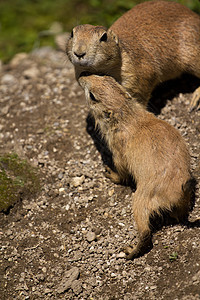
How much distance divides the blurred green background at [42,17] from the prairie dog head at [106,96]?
281cm

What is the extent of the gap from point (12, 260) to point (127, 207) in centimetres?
143

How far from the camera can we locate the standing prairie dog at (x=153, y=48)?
4.55 metres

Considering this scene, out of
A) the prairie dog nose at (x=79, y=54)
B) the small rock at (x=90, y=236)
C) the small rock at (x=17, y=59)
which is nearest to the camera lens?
the prairie dog nose at (x=79, y=54)

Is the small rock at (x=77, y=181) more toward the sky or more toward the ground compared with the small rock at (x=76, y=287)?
more toward the sky

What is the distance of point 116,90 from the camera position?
167 inches

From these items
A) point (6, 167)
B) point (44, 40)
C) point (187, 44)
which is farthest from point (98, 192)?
point (44, 40)

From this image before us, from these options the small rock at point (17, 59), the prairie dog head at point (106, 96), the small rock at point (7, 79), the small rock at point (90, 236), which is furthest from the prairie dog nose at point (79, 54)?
the small rock at point (17, 59)

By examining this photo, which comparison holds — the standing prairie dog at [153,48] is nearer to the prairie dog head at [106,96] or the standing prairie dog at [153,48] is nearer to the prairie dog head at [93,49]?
the prairie dog head at [93,49]

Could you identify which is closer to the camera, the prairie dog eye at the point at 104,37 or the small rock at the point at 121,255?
A: the small rock at the point at 121,255

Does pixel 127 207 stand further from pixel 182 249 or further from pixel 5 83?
pixel 5 83

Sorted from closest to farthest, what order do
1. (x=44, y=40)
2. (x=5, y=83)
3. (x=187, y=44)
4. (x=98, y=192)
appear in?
(x=98, y=192)
(x=187, y=44)
(x=5, y=83)
(x=44, y=40)

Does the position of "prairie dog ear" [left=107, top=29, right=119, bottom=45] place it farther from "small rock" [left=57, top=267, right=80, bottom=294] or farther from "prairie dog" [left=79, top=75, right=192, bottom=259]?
"small rock" [left=57, top=267, right=80, bottom=294]

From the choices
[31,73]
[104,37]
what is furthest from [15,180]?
[31,73]

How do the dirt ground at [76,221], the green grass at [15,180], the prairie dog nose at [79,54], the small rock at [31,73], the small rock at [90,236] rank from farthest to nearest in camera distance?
the small rock at [31,73] < the green grass at [15,180] < the small rock at [90,236] < the prairie dog nose at [79,54] < the dirt ground at [76,221]
